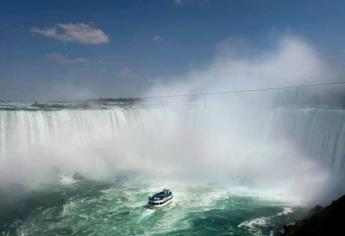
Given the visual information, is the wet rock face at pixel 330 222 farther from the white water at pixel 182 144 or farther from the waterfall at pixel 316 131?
the waterfall at pixel 316 131

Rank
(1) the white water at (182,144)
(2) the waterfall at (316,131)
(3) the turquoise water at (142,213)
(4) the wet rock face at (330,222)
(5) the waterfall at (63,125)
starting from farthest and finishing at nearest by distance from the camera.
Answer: (5) the waterfall at (63,125) → (1) the white water at (182,144) → (2) the waterfall at (316,131) → (3) the turquoise water at (142,213) → (4) the wet rock face at (330,222)

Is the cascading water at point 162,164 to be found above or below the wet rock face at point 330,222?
below

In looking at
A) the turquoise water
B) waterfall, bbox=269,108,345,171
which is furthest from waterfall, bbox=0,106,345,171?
the turquoise water

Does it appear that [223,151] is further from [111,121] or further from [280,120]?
[111,121]

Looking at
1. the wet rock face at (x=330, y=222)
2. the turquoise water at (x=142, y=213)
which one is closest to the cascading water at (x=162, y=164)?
the turquoise water at (x=142, y=213)

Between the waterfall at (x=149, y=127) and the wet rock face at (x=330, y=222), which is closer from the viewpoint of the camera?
the wet rock face at (x=330, y=222)

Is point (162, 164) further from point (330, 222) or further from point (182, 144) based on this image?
point (330, 222)

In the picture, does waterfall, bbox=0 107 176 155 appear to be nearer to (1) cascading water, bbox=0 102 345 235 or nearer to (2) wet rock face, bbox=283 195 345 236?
(1) cascading water, bbox=0 102 345 235
